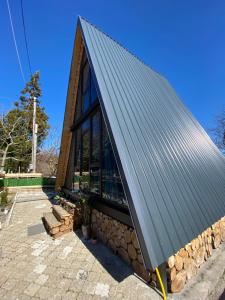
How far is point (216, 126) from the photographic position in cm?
2311

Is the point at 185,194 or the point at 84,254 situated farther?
the point at 84,254

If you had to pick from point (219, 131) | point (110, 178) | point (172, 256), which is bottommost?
point (172, 256)

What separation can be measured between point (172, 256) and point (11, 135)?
20.5m

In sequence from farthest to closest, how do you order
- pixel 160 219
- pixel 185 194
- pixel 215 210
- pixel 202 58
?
pixel 202 58 → pixel 215 210 → pixel 185 194 → pixel 160 219

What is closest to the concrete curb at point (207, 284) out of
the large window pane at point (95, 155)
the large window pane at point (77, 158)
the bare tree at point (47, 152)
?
the large window pane at point (95, 155)

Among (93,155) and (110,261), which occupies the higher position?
(93,155)

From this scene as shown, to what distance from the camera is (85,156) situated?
6.15 m

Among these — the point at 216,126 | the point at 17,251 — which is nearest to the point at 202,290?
the point at 17,251

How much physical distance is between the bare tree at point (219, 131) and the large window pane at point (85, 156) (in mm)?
21766

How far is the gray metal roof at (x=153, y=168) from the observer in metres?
2.39

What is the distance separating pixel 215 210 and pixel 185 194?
968 millimetres

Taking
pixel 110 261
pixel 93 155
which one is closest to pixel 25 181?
pixel 93 155

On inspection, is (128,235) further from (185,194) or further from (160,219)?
(185,194)

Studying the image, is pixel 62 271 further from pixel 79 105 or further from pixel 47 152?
pixel 47 152
